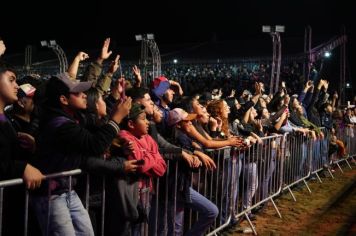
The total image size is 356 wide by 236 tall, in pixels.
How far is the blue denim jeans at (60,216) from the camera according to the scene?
3.66 m

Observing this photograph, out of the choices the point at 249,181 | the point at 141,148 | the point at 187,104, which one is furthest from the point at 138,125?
the point at 249,181

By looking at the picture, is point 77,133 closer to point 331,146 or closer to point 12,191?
point 12,191

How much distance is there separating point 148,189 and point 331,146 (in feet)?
29.3

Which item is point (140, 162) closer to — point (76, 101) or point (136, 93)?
point (76, 101)

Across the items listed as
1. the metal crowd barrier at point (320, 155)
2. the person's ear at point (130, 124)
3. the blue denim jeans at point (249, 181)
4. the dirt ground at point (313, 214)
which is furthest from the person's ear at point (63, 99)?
the metal crowd barrier at point (320, 155)

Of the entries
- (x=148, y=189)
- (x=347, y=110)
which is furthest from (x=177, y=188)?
(x=347, y=110)

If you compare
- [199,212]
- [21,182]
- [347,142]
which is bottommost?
[199,212]

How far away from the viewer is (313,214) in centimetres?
821

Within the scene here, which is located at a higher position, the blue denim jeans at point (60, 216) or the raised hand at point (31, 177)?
the raised hand at point (31, 177)

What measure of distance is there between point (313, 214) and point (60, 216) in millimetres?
5647

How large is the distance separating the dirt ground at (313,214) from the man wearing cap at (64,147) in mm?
3592

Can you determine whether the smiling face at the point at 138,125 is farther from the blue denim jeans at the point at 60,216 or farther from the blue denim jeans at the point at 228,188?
the blue denim jeans at the point at 228,188

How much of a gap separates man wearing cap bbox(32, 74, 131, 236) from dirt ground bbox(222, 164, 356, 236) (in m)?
3.59

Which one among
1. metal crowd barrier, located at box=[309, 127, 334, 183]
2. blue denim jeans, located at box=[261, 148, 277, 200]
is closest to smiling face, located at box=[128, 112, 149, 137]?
blue denim jeans, located at box=[261, 148, 277, 200]
